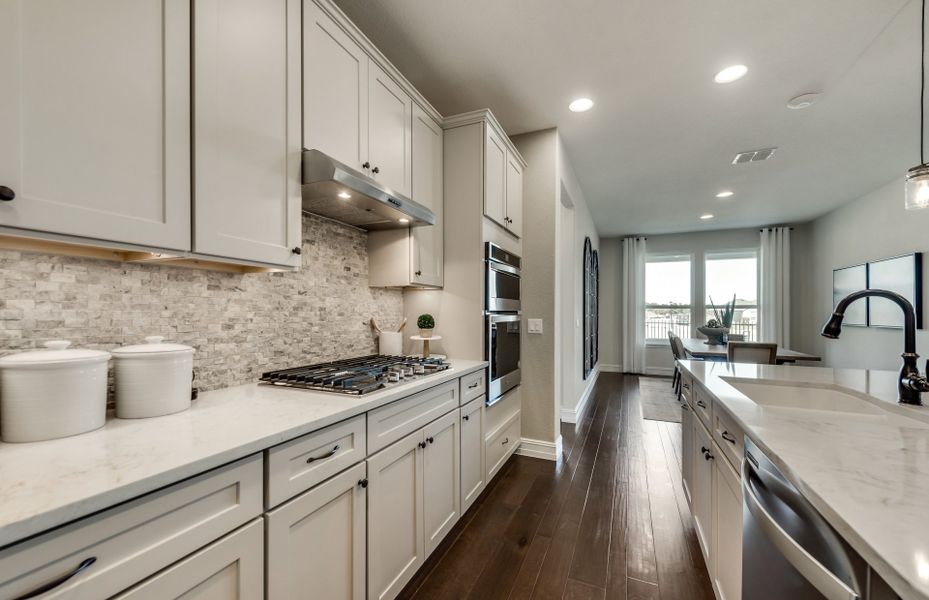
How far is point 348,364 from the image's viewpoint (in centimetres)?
199

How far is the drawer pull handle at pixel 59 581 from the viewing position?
23.6 inches

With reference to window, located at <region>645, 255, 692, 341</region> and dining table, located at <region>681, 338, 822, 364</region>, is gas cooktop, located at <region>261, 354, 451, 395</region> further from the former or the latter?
window, located at <region>645, 255, 692, 341</region>

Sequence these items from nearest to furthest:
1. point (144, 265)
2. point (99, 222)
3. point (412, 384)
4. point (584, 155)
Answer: point (99, 222), point (144, 265), point (412, 384), point (584, 155)

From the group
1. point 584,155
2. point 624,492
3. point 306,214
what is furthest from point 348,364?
point 584,155

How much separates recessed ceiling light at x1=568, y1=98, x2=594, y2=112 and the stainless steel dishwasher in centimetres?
250

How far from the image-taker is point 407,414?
63.7 inches

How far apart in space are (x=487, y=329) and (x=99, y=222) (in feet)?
6.37

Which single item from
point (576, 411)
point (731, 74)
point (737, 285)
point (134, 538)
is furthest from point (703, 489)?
point (737, 285)

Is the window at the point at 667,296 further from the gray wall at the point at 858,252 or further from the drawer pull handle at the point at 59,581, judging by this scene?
the drawer pull handle at the point at 59,581

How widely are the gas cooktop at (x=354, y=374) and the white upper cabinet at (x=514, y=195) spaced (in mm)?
1432

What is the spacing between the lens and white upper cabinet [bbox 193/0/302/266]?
118cm

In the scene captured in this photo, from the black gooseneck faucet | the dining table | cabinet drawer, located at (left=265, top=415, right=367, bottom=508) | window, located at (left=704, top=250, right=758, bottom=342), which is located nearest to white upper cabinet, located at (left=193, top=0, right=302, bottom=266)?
cabinet drawer, located at (left=265, top=415, right=367, bottom=508)

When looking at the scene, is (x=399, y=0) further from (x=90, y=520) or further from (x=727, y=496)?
(x=727, y=496)

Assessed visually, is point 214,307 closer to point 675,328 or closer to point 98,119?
point 98,119
